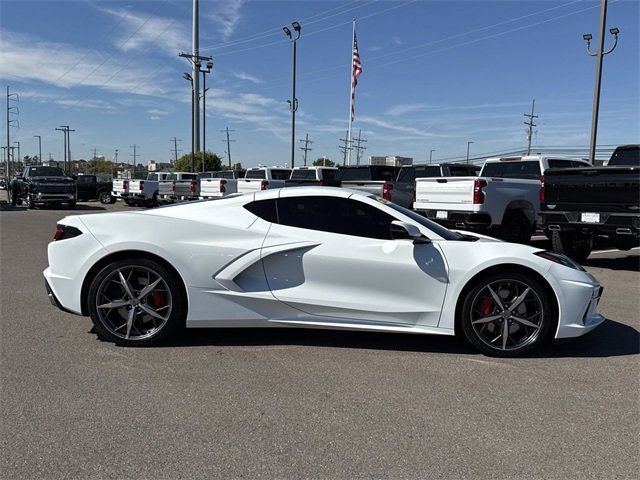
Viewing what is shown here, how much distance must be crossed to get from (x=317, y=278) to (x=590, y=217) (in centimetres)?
648

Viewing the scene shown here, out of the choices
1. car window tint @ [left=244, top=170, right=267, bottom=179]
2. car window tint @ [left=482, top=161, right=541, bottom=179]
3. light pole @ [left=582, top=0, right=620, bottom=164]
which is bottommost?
car window tint @ [left=244, top=170, right=267, bottom=179]

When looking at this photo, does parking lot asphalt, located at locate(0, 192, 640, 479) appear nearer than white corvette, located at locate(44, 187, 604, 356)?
Yes

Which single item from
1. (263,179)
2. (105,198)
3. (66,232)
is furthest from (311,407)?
(105,198)

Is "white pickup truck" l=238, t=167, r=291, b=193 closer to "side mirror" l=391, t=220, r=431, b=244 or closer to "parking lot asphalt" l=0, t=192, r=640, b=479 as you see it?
"parking lot asphalt" l=0, t=192, r=640, b=479

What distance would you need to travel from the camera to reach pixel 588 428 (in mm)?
3254

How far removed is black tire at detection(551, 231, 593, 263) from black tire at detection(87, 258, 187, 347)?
→ 761 cm

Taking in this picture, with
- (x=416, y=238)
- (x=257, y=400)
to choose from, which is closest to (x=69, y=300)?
(x=257, y=400)

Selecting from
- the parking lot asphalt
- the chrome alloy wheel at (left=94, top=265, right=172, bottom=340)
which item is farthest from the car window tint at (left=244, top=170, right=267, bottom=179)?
the chrome alloy wheel at (left=94, top=265, right=172, bottom=340)

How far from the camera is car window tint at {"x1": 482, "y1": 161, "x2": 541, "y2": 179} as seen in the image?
40.6 feet

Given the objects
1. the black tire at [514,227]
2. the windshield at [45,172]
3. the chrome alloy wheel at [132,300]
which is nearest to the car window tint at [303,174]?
the black tire at [514,227]

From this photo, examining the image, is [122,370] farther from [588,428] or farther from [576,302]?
[576,302]

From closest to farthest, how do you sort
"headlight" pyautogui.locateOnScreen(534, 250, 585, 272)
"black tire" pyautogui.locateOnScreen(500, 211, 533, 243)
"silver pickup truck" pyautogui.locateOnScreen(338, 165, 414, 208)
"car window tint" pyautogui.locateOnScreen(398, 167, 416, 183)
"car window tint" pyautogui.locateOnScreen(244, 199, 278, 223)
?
"headlight" pyautogui.locateOnScreen(534, 250, 585, 272) < "car window tint" pyautogui.locateOnScreen(244, 199, 278, 223) < "black tire" pyautogui.locateOnScreen(500, 211, 533, 243) < "silver pickup truck" pyautogui.locateOnScreen(338, 165, 414, 208) < "car window tint" pyautogui.locateOnScreen(398, 167, 416, 183)

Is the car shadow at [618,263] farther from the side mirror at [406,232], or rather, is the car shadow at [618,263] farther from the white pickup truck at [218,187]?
the white pickup truck at [218,187]

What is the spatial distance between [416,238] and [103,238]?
269 centimetres
